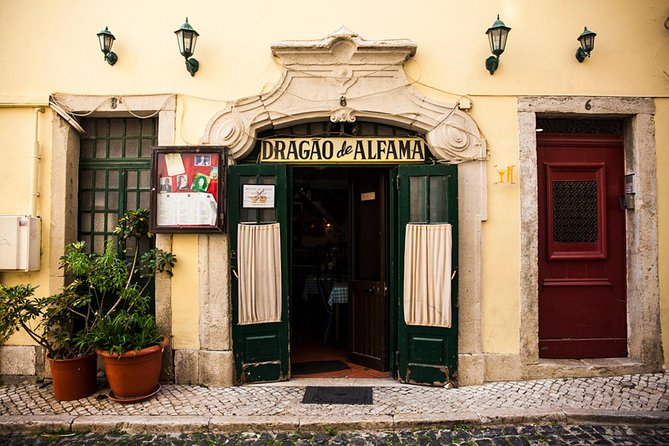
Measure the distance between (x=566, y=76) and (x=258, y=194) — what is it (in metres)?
4.21

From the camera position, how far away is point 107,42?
504 centimetres

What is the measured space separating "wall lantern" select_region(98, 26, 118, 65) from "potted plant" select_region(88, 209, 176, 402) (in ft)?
6.43

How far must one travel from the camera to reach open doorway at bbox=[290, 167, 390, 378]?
5613 mm

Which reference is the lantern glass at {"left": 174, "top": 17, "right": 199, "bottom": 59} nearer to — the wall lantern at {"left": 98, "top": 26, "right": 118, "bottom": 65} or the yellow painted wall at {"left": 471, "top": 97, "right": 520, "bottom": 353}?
the wall lantern at {"left": 98, "top": 26, "right": 118, "bottom": 65}

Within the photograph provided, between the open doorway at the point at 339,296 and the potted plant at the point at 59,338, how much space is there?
2.49m

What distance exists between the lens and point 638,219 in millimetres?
5234

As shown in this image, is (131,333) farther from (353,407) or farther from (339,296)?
(339,296)

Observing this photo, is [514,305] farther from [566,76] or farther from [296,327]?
[296,327]

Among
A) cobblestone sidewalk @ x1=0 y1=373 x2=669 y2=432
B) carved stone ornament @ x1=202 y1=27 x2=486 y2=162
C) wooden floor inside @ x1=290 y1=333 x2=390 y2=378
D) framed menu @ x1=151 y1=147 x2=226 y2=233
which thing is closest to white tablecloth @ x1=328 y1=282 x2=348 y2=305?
wooden floor inside @ x1=290 y1=333 x2=390 y2=378

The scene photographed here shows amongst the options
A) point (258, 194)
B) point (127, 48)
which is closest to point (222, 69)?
point (127, 48)

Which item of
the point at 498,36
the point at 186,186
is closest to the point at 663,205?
the point at 498,36

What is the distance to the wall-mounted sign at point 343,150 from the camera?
5.28m

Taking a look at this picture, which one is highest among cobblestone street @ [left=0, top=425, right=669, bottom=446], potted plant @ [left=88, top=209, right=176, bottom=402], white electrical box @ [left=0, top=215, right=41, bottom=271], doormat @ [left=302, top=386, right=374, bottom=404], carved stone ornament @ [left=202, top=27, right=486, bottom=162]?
carved stone ornament @ [left=202, top=27, right=486, bottom=162]

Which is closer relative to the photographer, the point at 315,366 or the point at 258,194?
the point at 258,194
